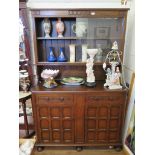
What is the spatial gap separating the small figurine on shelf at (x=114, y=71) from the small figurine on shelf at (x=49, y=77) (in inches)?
25.7

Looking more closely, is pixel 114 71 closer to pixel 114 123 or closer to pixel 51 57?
pixel 114 123

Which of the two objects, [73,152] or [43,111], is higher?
[43,111]

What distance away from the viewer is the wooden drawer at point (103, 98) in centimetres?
180

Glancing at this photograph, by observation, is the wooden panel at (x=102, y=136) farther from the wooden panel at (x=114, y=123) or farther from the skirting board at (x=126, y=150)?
the skirting board at (x=126, y=150)

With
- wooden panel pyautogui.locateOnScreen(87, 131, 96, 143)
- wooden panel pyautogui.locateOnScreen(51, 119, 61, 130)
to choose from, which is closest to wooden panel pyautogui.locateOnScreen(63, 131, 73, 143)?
wooden panel pyautogui.locateOnScreen(51, 119, 61, 130)

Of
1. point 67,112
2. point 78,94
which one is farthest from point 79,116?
point 78,94

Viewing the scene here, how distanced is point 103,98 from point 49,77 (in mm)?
719

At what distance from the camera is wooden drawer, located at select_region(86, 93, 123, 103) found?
1.80 metres

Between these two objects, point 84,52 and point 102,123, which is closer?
point 102,123

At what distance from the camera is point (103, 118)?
1871mm

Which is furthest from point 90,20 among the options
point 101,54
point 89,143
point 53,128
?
point 89,143

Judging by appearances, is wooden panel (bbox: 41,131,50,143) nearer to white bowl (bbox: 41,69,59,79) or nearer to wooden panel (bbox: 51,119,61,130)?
wooden panel (bbox: 51,119,61,130)

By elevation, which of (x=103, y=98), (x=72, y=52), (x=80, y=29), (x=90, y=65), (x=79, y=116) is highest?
(x=80, y=29)
